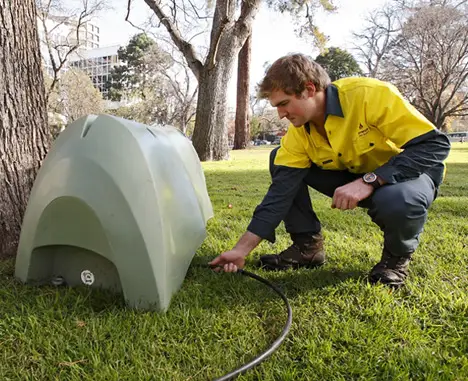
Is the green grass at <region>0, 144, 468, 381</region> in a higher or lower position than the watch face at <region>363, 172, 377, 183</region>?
lower

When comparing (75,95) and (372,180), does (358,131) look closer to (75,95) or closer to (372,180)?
(372,180)

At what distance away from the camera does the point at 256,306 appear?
54.8 inches

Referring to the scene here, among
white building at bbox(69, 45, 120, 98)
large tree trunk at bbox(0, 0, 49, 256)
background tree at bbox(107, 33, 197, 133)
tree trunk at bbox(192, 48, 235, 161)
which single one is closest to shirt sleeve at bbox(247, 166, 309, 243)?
large tree trunk at bbox(0, 0, 49, 256)

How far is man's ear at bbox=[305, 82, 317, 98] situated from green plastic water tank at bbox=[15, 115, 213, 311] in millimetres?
590

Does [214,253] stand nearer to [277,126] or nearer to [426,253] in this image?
[426,253]

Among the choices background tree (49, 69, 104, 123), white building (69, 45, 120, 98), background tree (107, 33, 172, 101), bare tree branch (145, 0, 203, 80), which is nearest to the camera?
bare tree branch (145, 0, 203, 80)

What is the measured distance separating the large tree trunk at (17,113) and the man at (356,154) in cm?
98

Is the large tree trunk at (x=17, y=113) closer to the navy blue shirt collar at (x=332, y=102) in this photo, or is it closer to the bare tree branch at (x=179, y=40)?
the navy blue shirt collar at (x=332, y=102)

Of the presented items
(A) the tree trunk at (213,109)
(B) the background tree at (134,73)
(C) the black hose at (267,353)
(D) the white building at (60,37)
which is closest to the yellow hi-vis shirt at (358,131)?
(C) the black hose at (267,353)

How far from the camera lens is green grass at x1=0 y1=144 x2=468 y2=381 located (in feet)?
3.41

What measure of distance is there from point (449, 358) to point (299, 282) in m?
0.61

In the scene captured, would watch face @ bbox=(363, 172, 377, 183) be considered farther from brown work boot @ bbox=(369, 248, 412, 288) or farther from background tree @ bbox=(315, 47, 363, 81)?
background tree @ bbox=(315, 47, 363, 81)

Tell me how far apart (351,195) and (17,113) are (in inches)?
59.1

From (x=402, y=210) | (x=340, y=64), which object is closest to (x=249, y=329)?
(x=402, y=210)
